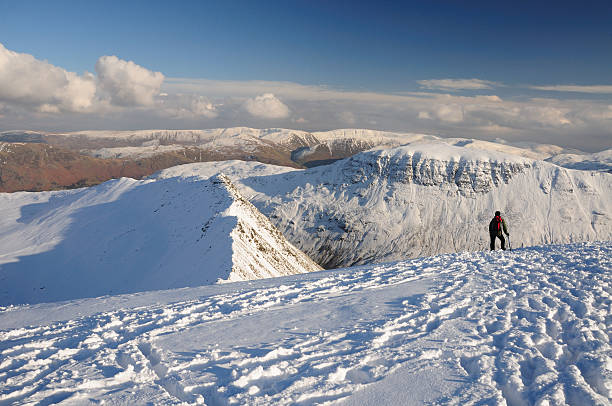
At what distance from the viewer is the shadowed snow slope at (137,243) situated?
3612 centimetres

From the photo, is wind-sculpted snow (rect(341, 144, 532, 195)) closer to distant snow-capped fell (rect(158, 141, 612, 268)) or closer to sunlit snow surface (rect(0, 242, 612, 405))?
Result: distant snow-capped fell (rect(158, 141, 612, 268))

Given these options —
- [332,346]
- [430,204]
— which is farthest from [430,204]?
[332,346]

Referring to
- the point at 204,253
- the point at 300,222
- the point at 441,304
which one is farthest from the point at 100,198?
the point at 300,222

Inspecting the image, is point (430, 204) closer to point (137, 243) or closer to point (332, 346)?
point (137, 243)

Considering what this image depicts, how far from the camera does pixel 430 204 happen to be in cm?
14250

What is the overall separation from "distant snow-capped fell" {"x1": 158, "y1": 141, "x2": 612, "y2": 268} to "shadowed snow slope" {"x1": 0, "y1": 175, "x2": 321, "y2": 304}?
267 ft

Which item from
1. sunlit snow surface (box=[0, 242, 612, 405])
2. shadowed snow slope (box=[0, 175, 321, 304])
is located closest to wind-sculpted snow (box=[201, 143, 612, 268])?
shadowed snow slope (box=[0, 175, 321, 304])

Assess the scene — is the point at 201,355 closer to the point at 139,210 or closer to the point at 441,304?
the point at 441,304

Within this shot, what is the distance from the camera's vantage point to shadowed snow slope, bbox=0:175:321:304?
36125mm

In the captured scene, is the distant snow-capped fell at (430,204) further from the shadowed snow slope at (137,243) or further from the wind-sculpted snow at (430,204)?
the shadowed snow slope at (137,243)

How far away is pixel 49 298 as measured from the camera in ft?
117

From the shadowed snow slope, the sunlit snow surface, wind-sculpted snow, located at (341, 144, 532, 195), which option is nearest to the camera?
the sunlit snow surface

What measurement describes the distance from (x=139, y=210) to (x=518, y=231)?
5308 inches

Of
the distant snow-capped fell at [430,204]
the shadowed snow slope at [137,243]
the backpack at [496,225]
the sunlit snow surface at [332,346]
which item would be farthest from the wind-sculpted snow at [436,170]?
the sunlit snow surface at [332,346]
